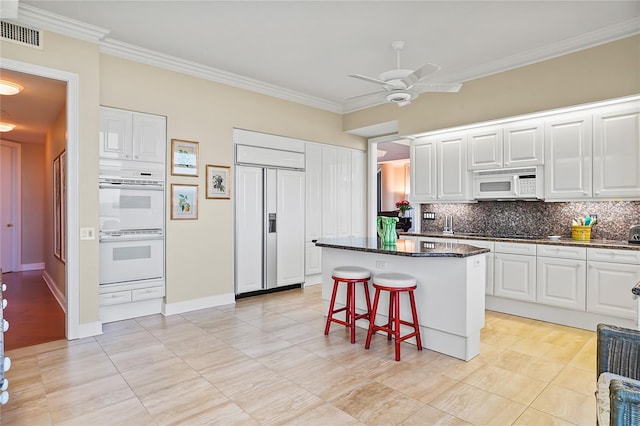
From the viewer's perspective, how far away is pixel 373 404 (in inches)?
94.0

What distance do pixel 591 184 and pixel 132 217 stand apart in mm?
5080

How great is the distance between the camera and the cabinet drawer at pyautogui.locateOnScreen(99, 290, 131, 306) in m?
3.96

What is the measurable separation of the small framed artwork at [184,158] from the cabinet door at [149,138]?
119 mm

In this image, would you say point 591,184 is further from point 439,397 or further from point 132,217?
point 132,217

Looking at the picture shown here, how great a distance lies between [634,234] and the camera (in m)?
3.70

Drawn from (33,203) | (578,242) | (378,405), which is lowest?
(378,405)

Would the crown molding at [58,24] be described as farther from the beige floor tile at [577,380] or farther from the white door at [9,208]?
the white door at [9,208]

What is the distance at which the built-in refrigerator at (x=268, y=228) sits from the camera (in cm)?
514

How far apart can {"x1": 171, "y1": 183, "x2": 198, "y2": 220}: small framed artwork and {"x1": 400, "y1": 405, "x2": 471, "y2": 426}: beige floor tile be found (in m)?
3.44

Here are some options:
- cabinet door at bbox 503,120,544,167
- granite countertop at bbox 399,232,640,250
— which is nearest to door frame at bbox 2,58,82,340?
granite countertop at bbox 399,232,640,250

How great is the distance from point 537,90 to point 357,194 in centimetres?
337

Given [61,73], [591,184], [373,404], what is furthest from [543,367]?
[61,73]

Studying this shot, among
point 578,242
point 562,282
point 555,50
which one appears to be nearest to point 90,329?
point 562,282

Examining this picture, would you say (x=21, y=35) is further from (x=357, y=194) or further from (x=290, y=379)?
(x=357, y=194)
